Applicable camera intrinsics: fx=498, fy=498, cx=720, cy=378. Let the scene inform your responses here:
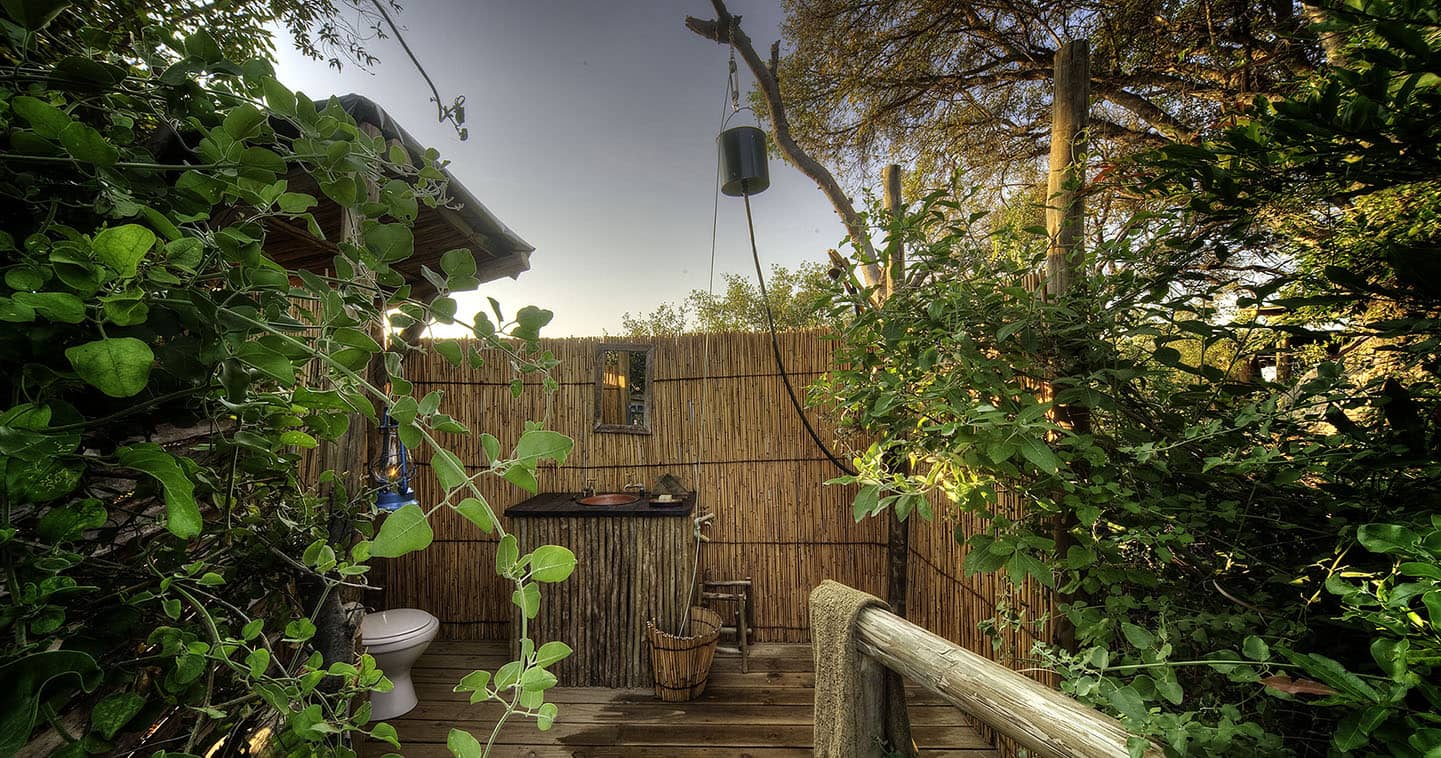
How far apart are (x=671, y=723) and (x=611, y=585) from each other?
0.84 m

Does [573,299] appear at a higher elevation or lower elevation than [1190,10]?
lower

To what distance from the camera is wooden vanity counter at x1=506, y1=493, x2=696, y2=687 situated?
3.05 metres

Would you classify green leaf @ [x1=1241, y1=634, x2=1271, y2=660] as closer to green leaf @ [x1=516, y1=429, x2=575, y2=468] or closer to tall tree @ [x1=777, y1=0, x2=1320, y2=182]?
green leaf @ [x1=516, y1=429, x2=575, y2=468]

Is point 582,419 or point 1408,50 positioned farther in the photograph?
point 582,419

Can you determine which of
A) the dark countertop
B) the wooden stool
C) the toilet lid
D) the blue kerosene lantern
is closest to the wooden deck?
the wooden stool

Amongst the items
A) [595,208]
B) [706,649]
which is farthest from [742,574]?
[595,208]

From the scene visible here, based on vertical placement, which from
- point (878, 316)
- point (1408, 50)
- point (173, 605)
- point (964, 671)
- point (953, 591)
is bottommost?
point (953, 591)

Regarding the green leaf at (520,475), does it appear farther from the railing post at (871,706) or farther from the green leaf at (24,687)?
the railing post at (871,706)

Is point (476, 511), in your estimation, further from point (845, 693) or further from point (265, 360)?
point (845, 693)

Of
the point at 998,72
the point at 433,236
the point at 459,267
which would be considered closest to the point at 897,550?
the point at 433,236

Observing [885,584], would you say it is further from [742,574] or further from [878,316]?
[878,316]

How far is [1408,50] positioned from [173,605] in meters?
1.32

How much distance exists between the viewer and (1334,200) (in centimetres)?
79

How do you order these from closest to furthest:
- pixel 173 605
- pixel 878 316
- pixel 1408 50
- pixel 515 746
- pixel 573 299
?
1. pixel 173 605
2. pixel 1408 50
3. pixel 878 316
4. pixel 515 746
5. pixel 573 299
